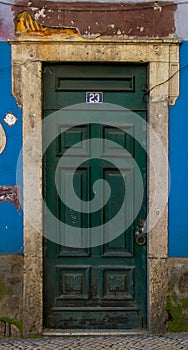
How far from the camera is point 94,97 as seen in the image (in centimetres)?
582

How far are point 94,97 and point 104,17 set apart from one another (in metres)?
0.73

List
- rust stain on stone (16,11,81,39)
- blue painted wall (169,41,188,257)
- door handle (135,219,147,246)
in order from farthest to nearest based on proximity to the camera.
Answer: door handle (135,219,147,246) → blue painted wall (169,41,188,257) → rust stain on stone (16,11,81,39)

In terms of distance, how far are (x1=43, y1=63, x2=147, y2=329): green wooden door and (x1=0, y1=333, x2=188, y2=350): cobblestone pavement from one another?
0.19m

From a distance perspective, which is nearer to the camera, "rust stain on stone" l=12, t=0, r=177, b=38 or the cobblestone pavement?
the cobblestone pavement

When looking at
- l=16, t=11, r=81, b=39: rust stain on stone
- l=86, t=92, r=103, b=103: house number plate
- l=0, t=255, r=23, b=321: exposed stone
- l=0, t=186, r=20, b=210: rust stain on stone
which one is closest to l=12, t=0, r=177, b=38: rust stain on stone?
l=16, t=11, r=81, b=39: rust stain on stone

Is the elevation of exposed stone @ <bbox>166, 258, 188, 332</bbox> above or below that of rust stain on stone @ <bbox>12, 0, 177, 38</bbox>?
below

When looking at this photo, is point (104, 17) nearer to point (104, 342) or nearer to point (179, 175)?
point (179, 175)

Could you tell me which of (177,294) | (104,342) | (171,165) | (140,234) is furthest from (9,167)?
(177,294)

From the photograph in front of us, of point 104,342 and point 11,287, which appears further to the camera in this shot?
point 11,287

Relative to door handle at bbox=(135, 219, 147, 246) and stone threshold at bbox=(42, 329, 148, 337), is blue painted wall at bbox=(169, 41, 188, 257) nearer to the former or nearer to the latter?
door handle at bbox=(135, 219, 147, 246)

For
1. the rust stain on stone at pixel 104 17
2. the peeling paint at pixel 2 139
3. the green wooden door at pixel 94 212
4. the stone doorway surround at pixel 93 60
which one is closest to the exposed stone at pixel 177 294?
the stone doorway surround at pixel 93 60

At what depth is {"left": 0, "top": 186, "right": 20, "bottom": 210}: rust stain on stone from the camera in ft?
18.8

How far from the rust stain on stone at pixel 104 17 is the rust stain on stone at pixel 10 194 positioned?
144cm

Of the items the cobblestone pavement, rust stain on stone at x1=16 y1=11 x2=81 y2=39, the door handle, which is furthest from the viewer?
the door handle
